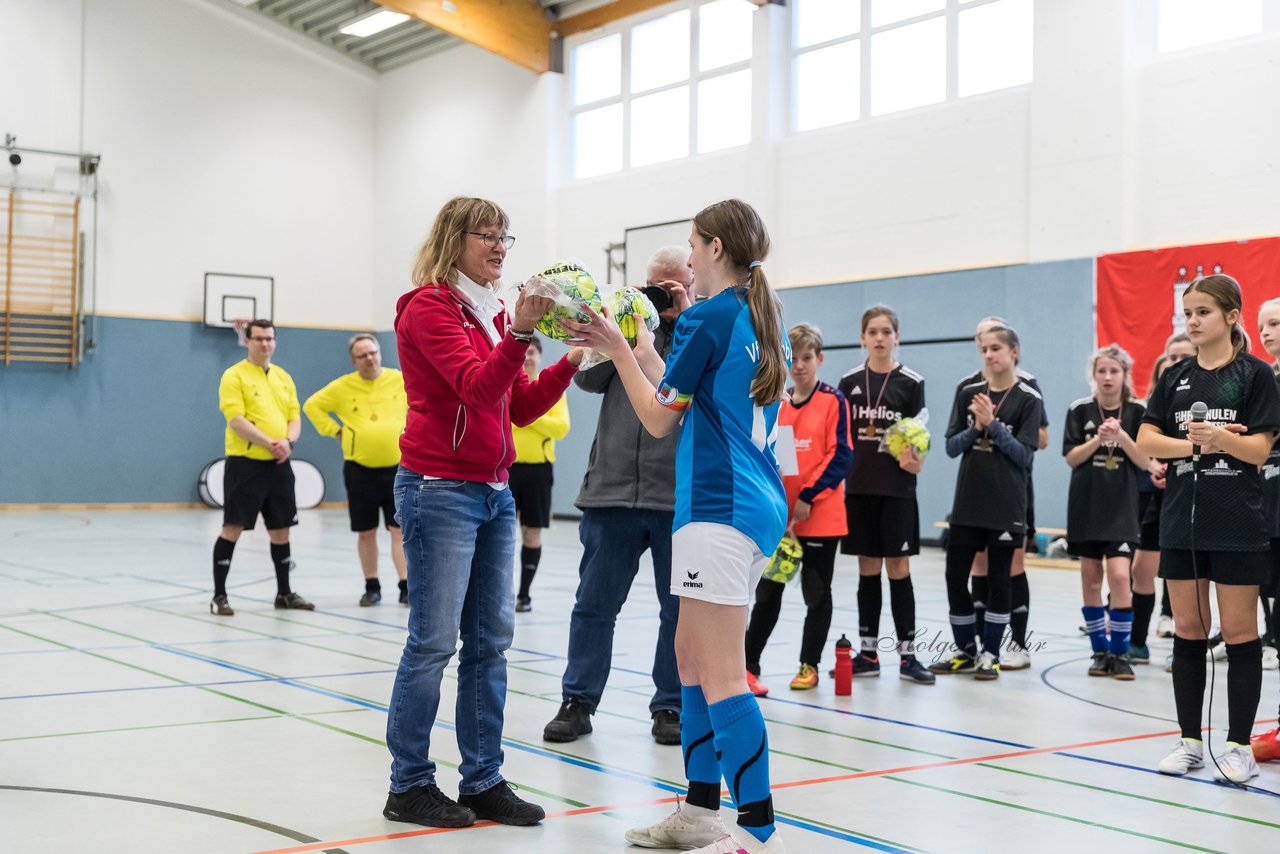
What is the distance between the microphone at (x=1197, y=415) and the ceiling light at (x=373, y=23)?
18.6 meters

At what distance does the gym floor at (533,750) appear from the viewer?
143 inches

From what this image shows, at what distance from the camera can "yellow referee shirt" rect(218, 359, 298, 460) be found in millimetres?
8609

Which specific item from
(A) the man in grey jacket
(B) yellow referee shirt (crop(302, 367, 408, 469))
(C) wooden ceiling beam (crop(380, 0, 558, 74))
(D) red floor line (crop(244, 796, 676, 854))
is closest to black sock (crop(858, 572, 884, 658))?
(A) the man in grey jacket

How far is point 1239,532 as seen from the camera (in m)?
4.34

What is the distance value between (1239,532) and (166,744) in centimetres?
390

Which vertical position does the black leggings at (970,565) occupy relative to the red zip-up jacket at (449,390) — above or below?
below

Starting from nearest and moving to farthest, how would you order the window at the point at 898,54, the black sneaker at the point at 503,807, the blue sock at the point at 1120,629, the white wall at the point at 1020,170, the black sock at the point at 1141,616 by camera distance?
the black sneaker at the point at 503,807 < the blue sock at the point at 1120,629 < the black sock at the point at 1141,616 < the white wall at the point at 1020,170 < the window at the point at 898,54

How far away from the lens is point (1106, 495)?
22.6 feet

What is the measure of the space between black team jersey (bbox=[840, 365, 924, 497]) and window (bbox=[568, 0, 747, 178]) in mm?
10955

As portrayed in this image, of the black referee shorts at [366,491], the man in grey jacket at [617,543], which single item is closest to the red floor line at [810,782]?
the man in grey jacket at [617,543]

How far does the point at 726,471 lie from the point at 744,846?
0.94 meters

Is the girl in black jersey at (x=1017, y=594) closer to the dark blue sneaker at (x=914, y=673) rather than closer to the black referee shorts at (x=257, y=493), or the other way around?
the dark blue sneaker at (x=914, y=673)

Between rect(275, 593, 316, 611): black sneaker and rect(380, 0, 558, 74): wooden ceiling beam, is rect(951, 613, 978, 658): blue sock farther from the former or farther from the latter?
rect(380, 0, 558, 74): wooden ceiling beam

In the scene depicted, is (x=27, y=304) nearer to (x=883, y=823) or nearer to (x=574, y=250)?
(x=574, y=250)
